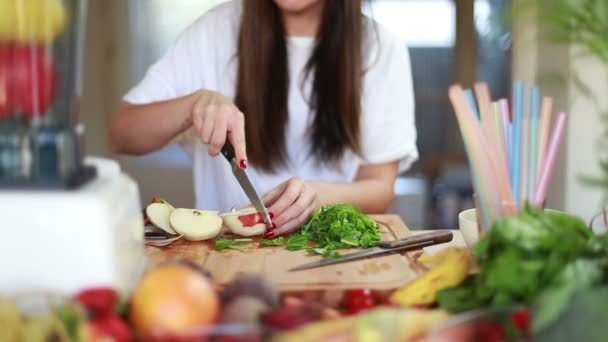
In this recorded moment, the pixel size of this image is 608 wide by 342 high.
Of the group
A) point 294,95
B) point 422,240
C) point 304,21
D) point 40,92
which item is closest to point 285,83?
point 294,95

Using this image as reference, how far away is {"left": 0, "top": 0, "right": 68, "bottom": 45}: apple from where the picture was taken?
0.82 metres

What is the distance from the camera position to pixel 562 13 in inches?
33.4

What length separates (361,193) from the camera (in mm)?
1847

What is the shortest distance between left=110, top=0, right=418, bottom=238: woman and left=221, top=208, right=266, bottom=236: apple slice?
0.41m

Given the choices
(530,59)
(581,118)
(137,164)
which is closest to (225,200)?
(581,118)

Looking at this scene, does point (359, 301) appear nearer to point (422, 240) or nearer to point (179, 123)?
point (422, 240)

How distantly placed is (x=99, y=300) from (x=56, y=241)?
0.09 m

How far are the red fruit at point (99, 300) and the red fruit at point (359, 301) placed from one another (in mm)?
325

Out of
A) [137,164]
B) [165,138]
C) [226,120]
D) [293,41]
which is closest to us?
[226,120]

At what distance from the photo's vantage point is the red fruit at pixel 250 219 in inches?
54.1

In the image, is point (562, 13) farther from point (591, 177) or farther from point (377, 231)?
point (377, 231)

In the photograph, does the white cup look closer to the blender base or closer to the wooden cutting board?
the wooden cutting board

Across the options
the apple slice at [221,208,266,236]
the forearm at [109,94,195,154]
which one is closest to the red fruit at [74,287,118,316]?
the apple slice at [221,208,266,236]

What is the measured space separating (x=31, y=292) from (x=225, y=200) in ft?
4.06
